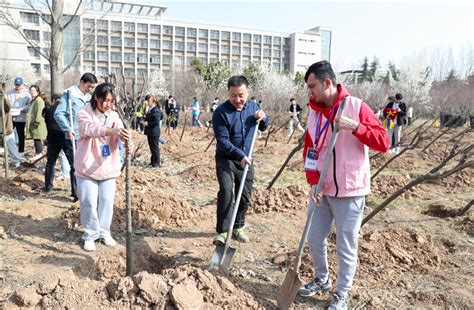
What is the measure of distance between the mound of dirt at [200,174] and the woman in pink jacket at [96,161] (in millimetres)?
3464

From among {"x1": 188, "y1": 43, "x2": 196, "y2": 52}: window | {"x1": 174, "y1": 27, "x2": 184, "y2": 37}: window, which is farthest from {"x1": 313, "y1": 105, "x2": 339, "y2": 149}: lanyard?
{"x1": 188, "y1": 43, "x2": 196, "y2": 52}: window

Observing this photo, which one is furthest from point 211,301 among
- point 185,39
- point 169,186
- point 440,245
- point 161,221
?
point 185,39

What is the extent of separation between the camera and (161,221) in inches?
184

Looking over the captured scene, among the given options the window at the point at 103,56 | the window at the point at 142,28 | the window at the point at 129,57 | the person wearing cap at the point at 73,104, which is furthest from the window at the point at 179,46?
the person wearing cap at the point at 73,104

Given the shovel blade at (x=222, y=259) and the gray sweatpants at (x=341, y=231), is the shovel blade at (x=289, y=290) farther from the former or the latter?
the shovel blade at (x=222, y=259)

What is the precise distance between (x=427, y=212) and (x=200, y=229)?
11.2 feet

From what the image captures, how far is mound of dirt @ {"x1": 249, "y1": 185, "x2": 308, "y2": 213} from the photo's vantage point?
17.5ft

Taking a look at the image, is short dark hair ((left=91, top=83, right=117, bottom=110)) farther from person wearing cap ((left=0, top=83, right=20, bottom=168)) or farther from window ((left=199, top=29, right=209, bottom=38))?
window ((left=199, top=29, right=209, bottom=38))

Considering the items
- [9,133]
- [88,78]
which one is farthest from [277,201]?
[9,133]

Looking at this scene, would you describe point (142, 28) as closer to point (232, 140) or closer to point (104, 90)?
point (104, 90)

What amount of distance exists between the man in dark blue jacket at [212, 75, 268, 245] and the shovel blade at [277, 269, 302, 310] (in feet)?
3.07

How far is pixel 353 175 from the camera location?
2.53 metres

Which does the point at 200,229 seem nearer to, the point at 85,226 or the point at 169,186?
the point at 85,226

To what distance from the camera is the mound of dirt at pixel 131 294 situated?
2.43 m
